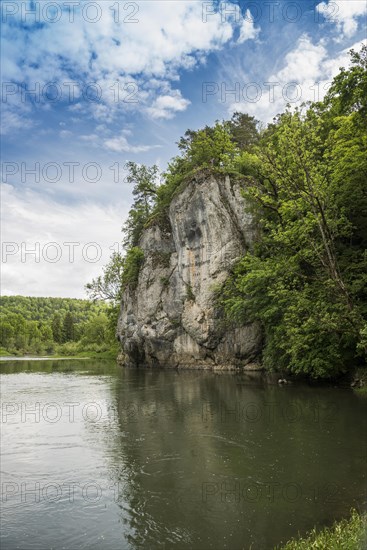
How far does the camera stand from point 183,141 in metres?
58.7

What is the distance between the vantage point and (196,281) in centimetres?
4600

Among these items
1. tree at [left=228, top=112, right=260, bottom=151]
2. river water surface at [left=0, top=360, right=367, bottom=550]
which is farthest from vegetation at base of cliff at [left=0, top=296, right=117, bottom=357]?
river water surface at [left=0, top=360, right=367, bottom=550]

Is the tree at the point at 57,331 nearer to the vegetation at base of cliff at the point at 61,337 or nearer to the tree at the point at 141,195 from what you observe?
the vegetation at base of cliff at the point at 61,337

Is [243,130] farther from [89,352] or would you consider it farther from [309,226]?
[89,352]

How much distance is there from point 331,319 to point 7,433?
11927 mm

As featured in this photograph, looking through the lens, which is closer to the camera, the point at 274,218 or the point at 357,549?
the point at 357,549

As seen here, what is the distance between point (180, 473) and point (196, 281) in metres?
36.1

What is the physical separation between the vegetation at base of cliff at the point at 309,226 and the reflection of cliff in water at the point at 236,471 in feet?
10.4

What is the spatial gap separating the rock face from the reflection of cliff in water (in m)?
22.1

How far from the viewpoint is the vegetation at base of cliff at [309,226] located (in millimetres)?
11766

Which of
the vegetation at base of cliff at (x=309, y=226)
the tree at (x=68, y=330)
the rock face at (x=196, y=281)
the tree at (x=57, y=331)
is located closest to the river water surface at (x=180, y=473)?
the vegetation at base of cliff at (x=309, y=226)

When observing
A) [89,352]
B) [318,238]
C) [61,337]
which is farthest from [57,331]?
[318,238]

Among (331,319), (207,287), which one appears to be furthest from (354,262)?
(207,287)

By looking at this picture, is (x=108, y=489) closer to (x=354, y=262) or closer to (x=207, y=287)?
(x=354, y=262)
